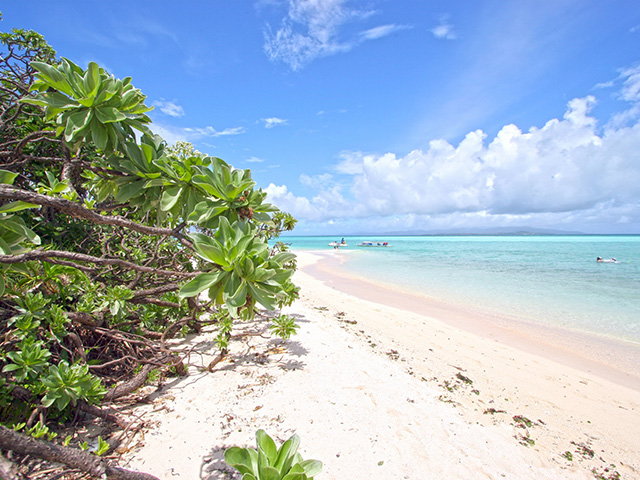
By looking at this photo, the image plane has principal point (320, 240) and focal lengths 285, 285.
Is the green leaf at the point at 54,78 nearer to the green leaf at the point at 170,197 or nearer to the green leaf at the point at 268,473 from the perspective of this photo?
the green leaf at the point at 170,197

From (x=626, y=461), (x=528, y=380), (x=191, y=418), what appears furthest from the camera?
(x=528, y=380)

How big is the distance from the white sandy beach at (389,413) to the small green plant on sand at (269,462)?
137 centimetres

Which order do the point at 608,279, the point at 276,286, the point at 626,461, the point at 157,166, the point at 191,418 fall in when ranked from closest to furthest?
1. the point at 276,286
2. the point at 157,166
3. the point at 191,418
4. the point at 626,461
5. the point at 608,279

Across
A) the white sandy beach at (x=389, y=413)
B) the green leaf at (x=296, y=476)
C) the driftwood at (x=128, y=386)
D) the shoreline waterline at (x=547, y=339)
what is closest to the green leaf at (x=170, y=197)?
the green leaf at (x=296, y=476)

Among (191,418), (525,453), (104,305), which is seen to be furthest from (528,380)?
(104,305)

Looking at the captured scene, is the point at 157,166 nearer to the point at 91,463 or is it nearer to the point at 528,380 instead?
the point at 91,463

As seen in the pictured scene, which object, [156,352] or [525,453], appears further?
[156,352]

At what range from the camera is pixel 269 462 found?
1081 mm

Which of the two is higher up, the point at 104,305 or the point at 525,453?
the point at 104,305

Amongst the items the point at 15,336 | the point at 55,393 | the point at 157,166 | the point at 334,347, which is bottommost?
the point at 334,347

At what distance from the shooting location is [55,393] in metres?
1.92

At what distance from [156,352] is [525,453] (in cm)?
389

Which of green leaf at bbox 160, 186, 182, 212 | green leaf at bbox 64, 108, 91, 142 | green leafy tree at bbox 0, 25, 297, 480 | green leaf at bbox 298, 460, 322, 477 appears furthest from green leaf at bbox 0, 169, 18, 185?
green leaf at bbox 298, 460, 322, 477

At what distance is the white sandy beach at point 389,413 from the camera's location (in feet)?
7.52
